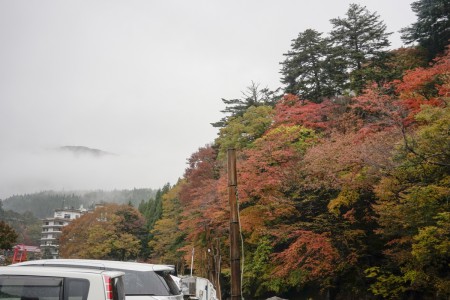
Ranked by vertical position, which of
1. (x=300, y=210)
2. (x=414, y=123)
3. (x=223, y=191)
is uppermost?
(x=414, y=123)

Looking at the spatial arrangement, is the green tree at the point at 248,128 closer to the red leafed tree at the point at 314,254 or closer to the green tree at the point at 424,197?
the red leafed tree at the point at 314,254

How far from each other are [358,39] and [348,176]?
18.5 metres

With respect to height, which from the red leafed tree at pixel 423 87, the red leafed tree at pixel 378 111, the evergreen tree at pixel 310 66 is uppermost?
the evergreen tree at pixel 310 66

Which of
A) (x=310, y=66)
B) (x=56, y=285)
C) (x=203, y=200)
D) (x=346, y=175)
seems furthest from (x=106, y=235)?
(x=56, y=285)

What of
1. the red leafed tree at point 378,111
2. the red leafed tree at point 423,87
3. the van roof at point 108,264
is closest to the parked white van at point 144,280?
the van roof at point 108,264

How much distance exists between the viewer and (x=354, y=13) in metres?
28.4

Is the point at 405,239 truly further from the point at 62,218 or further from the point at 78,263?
the point at 62,218

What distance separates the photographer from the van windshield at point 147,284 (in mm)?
6061

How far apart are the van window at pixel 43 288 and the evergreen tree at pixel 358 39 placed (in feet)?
77.3

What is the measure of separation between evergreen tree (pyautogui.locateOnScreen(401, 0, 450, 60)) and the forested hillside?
3.5 inches

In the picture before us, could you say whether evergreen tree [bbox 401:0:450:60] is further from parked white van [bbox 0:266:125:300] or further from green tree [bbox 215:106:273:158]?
parked white van [bbox 0:266:125:300]

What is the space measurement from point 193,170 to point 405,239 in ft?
68.7

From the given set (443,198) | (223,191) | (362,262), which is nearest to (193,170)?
(223,191)

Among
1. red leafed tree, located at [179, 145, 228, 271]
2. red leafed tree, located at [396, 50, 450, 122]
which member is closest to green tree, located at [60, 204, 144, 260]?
red leafed tree, located at [179, 145, 228, 271]
